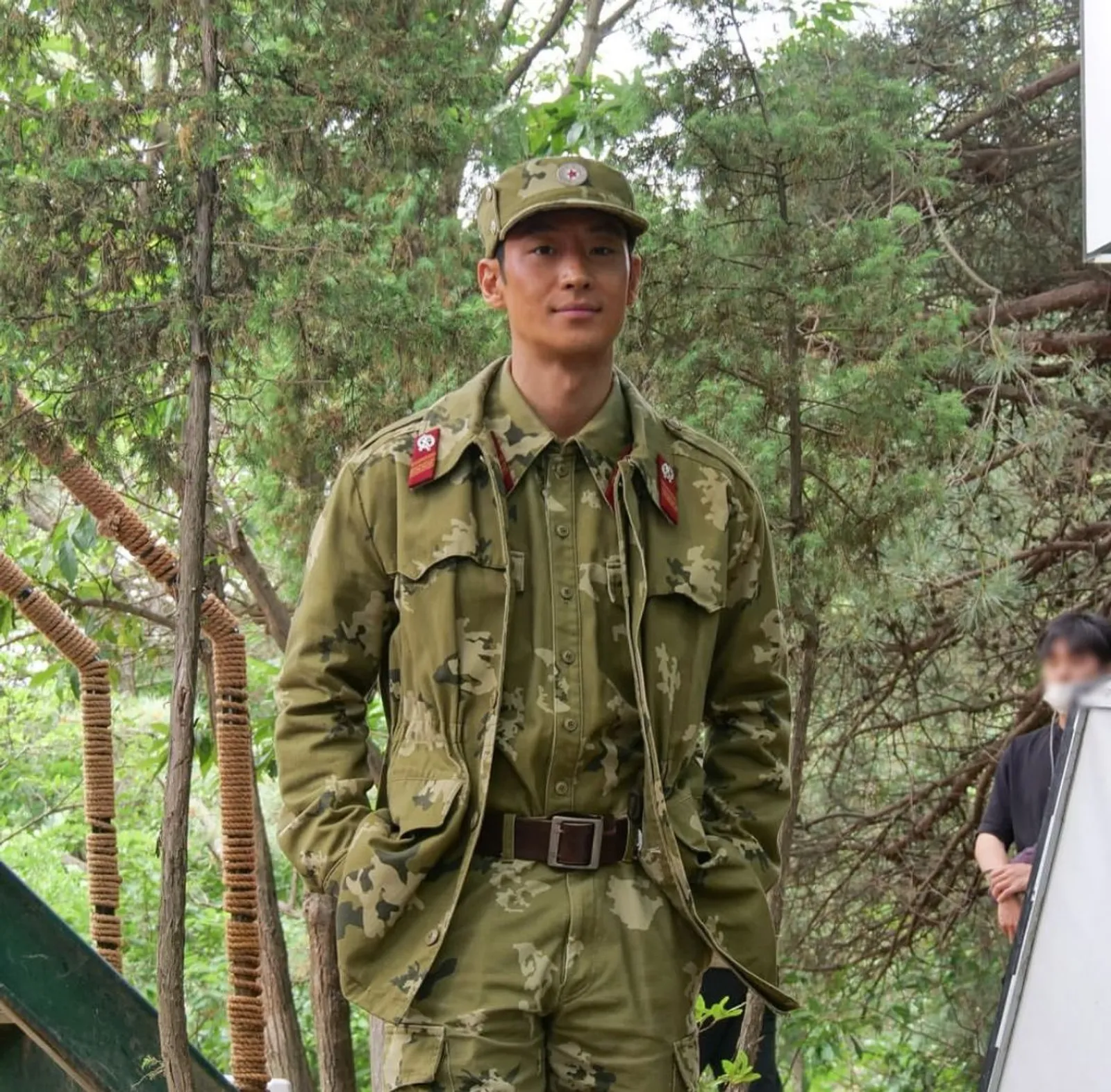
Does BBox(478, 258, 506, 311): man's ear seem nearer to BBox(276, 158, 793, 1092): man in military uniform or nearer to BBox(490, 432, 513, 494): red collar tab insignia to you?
BBox(276, 158, 793, 1092): man in military uniform

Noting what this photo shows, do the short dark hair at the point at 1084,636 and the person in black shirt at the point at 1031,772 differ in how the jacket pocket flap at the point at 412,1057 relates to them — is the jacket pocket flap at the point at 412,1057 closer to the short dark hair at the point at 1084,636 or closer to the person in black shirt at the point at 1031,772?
the person in black shirt at the point at 1031,772

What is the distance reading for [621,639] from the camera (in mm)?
2291

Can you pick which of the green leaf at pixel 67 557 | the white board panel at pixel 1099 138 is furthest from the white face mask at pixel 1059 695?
the green leaf at pixel 67 557

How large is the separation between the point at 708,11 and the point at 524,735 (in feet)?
9.52

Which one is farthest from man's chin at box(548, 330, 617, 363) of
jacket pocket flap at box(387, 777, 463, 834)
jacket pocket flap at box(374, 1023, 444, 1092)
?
jacket pocket flap at box(374, 1023, 444, 1092)

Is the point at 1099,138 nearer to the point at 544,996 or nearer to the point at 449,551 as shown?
the point at 449,551

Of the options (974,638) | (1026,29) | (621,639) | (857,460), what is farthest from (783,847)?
(1026,29)

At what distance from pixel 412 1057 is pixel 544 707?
1.59 feet

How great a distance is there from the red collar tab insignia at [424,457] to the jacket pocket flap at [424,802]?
0.42 m

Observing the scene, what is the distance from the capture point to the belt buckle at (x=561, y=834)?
2.21 metres

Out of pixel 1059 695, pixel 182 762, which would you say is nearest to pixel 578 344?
pixel 182 762

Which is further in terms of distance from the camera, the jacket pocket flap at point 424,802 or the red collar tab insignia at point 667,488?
the red collar tab insignia at point 667,488

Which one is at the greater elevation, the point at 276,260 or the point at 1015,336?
the point at 1015,336

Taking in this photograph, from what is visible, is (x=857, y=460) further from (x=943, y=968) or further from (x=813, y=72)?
(x=943, y=968)
